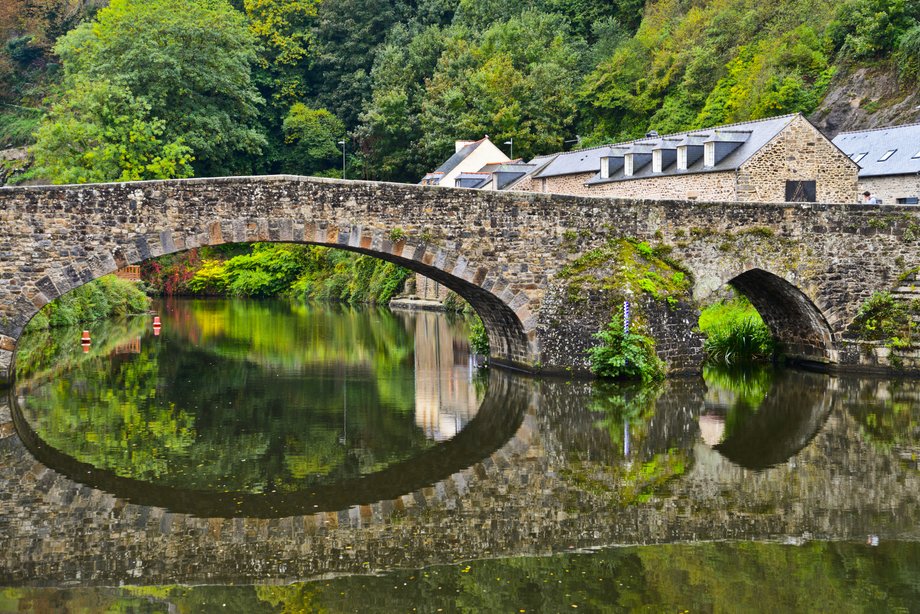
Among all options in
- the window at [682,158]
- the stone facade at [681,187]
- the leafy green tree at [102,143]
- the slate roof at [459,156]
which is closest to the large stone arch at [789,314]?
the stone facade at [681,187]

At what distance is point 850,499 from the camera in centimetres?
1088

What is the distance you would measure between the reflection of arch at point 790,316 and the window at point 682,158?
8549 millimetres

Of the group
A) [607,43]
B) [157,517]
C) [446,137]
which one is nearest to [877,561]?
[157,517]

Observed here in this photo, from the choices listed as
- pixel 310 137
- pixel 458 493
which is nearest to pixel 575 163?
pixel 310 137

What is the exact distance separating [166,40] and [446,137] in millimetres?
14499

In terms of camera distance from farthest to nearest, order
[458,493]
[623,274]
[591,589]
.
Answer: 1. [623,274]
2. [458,493]
3. [591,589]

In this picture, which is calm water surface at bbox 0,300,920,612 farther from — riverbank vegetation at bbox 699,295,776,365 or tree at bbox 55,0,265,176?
tree at bbox 55,0,265,176

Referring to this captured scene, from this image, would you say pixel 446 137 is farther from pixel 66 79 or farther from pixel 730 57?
pixel 66 79

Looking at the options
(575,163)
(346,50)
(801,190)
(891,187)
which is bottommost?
(801,190)

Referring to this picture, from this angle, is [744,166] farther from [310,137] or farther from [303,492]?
[310,137]

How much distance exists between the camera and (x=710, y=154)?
28922 millimetres

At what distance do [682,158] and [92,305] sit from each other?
782 inches

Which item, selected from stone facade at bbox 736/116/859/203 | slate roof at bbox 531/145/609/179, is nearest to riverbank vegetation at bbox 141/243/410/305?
slate roof at bbox 531/145/609/179

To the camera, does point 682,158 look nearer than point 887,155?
No
